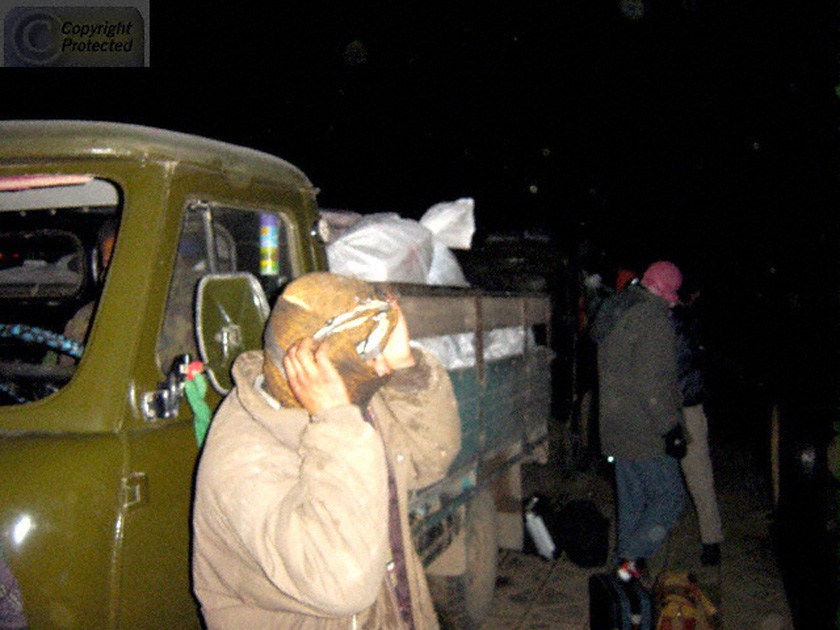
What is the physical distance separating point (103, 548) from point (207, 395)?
0.52 meters

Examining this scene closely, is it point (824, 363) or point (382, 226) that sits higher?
point (382, 226)

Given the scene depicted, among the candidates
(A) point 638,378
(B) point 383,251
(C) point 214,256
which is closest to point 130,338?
(C) point 214,256

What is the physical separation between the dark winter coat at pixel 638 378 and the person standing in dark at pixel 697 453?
39cm

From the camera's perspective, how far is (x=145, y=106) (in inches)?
663

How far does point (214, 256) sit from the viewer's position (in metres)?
2.19

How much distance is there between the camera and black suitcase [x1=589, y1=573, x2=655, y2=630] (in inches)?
132

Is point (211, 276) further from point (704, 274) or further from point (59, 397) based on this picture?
point (704, 274)

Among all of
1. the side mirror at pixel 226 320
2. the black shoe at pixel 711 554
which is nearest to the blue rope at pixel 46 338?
the side mirror at pixel 226 320

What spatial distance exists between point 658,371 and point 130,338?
11.0ft

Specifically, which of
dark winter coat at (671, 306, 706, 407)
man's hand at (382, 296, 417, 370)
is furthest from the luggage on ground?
man's hand at (382, 296, 417, 370)

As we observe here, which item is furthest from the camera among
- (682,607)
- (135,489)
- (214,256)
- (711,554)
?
(711,554)

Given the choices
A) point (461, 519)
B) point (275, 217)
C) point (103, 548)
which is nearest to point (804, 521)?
point (461, 519)

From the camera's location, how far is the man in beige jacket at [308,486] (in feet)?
4.41

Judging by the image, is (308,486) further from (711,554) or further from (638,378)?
(711,554)
